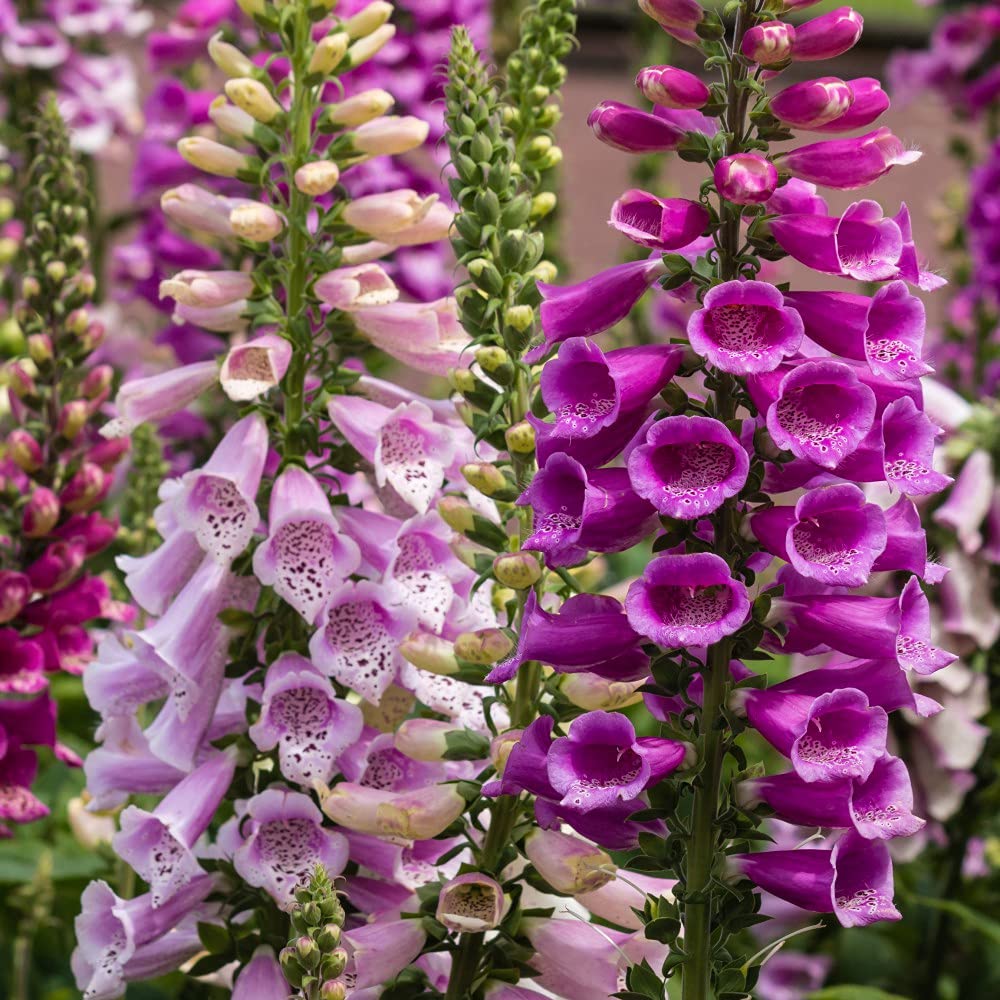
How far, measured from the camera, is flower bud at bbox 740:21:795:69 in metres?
1.11

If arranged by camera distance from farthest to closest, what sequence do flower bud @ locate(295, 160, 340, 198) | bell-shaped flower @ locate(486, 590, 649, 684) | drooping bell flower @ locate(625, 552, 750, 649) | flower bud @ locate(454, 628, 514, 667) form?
flower bud @ locate(295, 160, 340, 198) < flower bud @ locate(454, 628, 514, 667) < bell-shaped flower @ locate(486, 590, 649, 684) < drooping bell flower @ locate(625, 552, 750, 649)

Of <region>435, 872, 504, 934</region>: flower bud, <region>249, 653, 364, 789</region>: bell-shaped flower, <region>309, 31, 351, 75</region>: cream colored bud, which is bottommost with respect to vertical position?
<region>435, 872, 504, 934</region>: flower bud

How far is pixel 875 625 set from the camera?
45.1 inches

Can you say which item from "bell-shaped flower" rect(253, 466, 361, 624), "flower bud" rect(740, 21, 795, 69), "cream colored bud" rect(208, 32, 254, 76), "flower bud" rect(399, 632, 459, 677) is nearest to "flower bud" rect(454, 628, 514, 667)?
"flower bud" rect(399, 632, 459, 677)

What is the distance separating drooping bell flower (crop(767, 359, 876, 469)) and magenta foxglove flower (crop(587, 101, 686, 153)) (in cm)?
21

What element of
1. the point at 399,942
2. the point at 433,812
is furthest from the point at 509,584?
the point at 399,942

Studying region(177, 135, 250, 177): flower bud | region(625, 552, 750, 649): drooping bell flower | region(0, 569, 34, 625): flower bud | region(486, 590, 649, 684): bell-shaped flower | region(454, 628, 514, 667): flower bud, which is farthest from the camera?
region(0, 569, 34, 625): flower bud

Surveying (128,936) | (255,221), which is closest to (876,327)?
(255,221)

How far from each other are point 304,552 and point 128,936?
36cm

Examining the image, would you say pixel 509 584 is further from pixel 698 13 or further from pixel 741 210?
pixel 698 13

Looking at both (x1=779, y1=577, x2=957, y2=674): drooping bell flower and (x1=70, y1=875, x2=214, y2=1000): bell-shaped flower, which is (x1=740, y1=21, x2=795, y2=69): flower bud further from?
(x1=70, y1=875, x2=214, y2=1000): bell-shaped flower

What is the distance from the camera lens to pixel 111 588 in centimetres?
213

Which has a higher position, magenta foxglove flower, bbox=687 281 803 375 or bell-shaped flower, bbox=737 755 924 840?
magenta foxglove flower, bbox=687 281 803 375

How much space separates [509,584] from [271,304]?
1.31 ft
